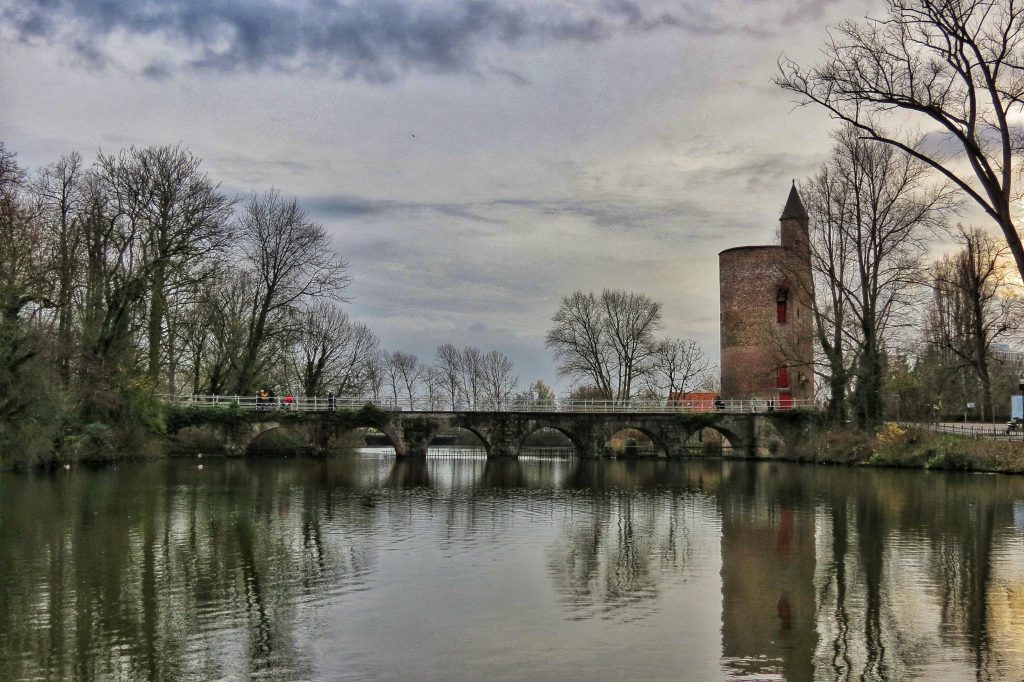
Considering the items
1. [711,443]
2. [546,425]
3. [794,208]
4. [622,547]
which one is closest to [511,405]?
[546,425]

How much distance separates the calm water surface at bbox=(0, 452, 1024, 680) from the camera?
7812 mm

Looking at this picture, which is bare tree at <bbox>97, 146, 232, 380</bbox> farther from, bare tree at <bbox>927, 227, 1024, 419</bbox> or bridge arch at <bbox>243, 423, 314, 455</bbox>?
bare tree at <bbox>927, 227, 1024, 419</bbox>

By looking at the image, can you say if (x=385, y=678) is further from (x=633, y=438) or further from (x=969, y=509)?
(x=633, y=438)

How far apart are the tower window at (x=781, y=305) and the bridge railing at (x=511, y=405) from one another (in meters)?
3.96

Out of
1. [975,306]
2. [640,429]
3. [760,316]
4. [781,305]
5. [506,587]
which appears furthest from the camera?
[781,305]

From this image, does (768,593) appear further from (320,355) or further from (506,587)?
(320,355)

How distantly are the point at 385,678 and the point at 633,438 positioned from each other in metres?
44.3

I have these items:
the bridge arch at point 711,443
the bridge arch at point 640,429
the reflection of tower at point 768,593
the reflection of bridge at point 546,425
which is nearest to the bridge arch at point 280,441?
the reflection of bridge at point 546,425

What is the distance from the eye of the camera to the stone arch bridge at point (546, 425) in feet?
136

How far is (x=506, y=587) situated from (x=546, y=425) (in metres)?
32.1

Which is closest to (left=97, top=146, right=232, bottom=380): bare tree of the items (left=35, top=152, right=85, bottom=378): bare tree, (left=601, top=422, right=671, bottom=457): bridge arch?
(left=35, top=152, right=85, bottom=378): bare tree

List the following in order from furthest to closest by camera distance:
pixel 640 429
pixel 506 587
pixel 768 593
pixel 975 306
A: pixel 640 429 → pixel 975 306 → pixel 506 587 → pixel 768 593

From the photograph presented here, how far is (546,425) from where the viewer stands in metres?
42.9

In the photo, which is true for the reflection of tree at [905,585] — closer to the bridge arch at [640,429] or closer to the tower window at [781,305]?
the bridge arch at [640,429]
